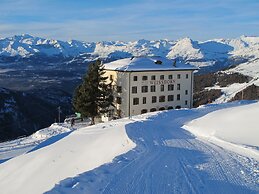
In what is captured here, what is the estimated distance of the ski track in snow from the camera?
9.39 m

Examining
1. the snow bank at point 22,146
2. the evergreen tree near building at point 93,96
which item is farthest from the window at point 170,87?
the snow bank at point 22,146

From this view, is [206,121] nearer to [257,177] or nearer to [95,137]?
[95,137]

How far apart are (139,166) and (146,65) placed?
36515 millimetres

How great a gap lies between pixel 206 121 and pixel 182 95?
28.1 metres

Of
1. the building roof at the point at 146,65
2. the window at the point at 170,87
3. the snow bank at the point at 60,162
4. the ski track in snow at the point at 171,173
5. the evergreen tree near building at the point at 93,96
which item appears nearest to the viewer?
the ski track in snow at the point at 171,173

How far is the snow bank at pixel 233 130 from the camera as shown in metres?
15.1

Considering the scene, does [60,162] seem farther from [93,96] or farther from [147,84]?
[147,84]

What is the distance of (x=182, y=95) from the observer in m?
50.2

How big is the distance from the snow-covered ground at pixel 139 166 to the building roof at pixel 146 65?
26212 mm

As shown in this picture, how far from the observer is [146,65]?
155 ft

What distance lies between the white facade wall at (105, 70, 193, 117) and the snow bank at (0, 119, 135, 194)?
87.5ft

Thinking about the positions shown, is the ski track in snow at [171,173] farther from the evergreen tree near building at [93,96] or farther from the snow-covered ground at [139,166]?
the evergreen tree near building at [93,96]

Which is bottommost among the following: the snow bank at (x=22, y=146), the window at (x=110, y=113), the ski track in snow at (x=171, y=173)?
the snow bank at (x=22, y=146)

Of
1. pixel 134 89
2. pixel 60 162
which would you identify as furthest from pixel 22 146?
pixel 60 162
